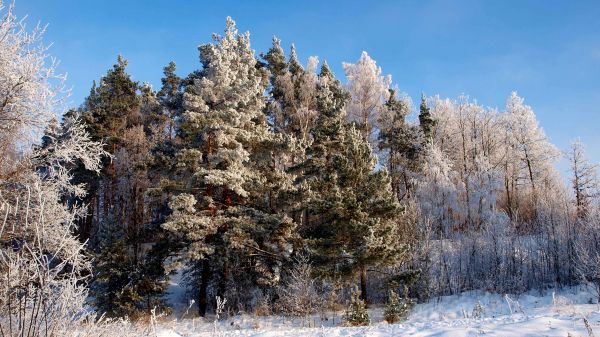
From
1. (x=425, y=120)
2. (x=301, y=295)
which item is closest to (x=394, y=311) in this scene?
(x=301, y=295)

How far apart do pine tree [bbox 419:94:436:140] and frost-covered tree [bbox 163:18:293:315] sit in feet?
59.9

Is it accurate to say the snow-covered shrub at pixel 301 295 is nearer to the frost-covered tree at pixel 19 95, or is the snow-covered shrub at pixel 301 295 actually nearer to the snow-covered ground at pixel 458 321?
the snow-covered ground at pixel 458 321

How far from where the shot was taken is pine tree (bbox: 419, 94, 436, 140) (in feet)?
115

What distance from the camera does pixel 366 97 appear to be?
34719 millimetres

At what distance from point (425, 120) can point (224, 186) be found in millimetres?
21562

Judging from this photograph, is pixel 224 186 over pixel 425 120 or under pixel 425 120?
under

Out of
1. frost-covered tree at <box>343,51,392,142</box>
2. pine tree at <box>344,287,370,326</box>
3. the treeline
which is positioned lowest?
pine tree at <box>344,287,370,326</box>

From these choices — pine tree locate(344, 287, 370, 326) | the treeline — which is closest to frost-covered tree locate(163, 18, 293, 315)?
the treeline

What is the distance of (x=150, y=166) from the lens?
20.1m

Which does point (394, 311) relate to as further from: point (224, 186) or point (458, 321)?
point (224, 186)

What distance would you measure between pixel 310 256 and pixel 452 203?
17.5m

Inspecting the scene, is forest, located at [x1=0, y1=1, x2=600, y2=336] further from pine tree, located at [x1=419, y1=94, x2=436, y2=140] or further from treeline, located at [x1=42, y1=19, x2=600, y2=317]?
pine tree, located at [x1=419, y1=94, x2=436, y2=140]

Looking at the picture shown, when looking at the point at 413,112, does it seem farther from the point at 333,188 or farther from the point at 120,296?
the point at 120,296

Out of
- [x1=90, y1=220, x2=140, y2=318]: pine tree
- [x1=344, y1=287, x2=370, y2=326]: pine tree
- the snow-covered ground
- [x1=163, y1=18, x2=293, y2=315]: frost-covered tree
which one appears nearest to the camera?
the snow-covered ground
